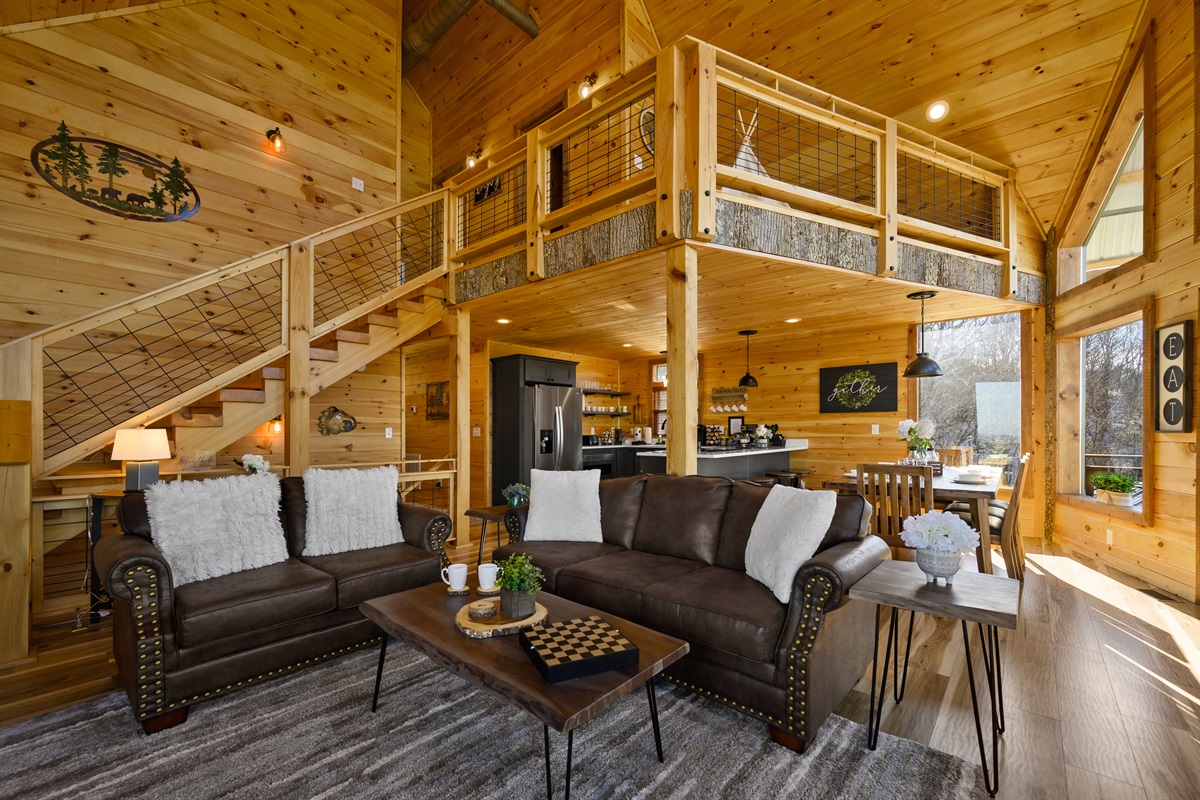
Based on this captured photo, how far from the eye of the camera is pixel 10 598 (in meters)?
2.73

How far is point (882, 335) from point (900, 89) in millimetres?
2827

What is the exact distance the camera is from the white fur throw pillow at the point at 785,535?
7.39 feet

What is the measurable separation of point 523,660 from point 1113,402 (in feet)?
19.0

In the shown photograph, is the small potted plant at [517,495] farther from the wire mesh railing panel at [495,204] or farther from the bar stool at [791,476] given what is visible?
the bar stool at [791,476]

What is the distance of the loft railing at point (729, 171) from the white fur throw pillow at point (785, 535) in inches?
67.1

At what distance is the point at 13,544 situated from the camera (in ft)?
8.89

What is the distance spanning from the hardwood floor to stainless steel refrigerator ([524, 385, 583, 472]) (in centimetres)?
451

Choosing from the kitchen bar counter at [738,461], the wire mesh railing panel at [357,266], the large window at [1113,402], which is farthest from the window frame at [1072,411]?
the wire mesh railing panel at [357,266]

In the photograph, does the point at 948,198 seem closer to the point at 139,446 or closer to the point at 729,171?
the point at 729,171

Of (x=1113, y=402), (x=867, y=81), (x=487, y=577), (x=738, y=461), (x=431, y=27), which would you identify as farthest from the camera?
(x=431, y=27)

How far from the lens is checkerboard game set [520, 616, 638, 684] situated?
1651mm

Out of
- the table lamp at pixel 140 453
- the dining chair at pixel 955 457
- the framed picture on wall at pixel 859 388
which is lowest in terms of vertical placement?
the dining chair at pixel 955 457

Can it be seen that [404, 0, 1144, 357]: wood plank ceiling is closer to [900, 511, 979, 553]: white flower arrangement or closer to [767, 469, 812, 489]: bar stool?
[767, 469, 812, 489]: bar stool

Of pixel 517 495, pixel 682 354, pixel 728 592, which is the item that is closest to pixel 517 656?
pixel 728 592
